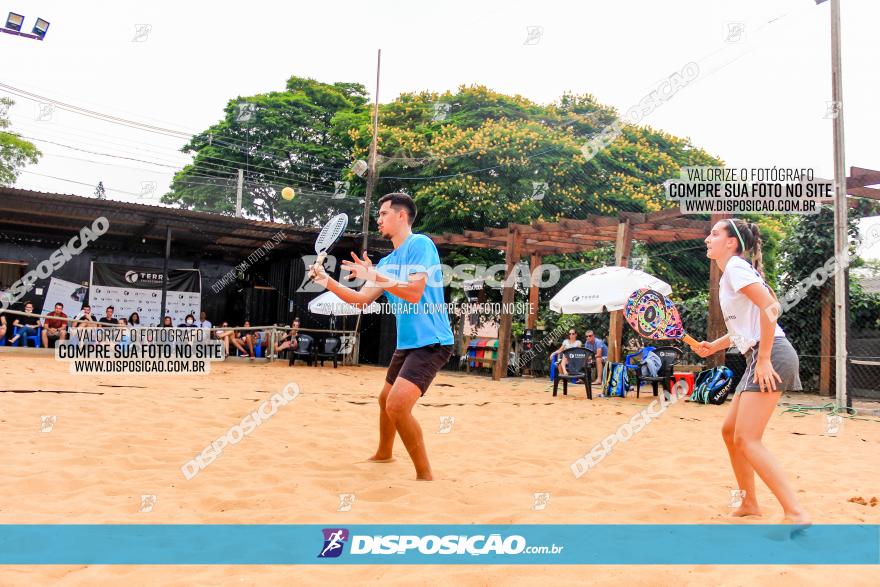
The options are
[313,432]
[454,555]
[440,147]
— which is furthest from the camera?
[440,147]

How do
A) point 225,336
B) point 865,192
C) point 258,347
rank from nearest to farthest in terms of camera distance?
point 865,192 < point 225,336 < point 258,347

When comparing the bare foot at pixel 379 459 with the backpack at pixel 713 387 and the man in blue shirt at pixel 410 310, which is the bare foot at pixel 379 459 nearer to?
the man in blue shirt at pixel 410 310

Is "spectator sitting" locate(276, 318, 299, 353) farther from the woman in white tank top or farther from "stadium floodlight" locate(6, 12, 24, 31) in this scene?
the woman in white tank top

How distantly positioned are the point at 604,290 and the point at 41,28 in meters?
10.4

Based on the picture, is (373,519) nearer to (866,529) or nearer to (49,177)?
(866,529)

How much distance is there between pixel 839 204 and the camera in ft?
30.2

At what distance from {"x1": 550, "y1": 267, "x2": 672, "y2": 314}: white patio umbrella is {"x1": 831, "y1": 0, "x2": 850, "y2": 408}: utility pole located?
10.2 ft

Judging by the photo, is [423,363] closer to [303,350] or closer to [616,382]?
[616,382]

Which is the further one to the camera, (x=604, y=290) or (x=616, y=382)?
(x=604, y=290)

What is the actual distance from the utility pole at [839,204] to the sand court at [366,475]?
3.39ft

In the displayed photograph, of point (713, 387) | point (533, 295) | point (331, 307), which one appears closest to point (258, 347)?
point (331, 307)

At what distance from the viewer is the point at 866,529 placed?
325 centimetres

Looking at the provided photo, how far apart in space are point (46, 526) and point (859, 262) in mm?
15356
